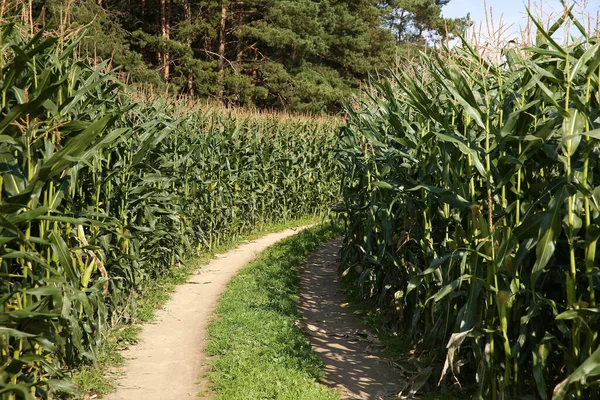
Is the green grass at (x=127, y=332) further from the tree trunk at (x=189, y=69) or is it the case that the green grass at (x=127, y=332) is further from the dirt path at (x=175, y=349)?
the tree trunk at (x=189, y=69)

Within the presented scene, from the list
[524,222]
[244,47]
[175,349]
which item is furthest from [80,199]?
[244,47]

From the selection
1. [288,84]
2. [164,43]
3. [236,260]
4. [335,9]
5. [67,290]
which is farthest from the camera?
[335,9]

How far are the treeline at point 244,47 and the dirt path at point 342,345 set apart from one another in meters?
16.6

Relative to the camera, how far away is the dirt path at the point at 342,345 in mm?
6312

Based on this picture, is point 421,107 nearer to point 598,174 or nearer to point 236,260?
point 598,174

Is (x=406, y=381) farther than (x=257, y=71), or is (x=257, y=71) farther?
(x=257, y=71)

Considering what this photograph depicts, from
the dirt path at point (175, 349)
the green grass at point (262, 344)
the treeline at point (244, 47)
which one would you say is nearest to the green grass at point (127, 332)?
the dirt path at point (175, 349)

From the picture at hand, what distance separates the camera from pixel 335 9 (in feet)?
114

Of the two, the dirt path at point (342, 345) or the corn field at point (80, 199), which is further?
the dirt path at point (342, 345)

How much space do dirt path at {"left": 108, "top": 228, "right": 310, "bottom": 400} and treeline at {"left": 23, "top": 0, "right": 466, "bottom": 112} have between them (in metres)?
16.3

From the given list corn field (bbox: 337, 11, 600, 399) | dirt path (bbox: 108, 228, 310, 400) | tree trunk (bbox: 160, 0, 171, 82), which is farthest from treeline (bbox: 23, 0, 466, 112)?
corn field (bbox: 337, 11, 600, 399)

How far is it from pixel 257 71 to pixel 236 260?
22.0m

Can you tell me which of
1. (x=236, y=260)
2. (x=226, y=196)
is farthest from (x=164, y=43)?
(x=236, y=260)

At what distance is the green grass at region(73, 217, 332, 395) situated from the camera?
6.06 metres
